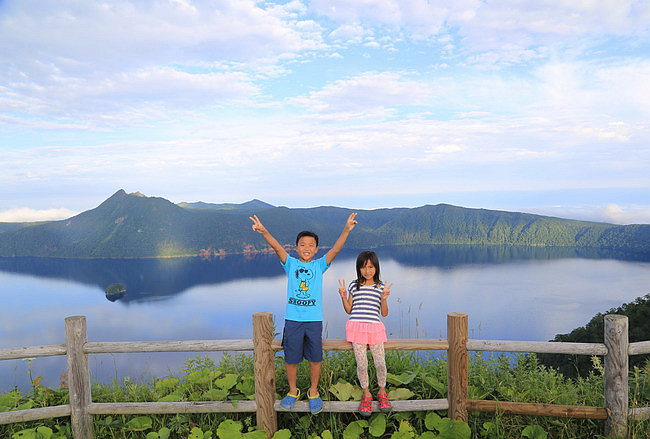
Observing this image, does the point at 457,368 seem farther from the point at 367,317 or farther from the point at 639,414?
the point at 639,414

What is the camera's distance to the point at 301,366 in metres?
5.71

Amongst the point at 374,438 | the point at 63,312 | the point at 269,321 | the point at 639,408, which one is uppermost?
the point at 269,321

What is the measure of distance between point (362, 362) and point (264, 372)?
3.78ft

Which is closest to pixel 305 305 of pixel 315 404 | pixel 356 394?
pixel 315 404

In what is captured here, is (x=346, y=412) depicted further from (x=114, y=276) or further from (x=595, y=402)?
(x=114, y=276)

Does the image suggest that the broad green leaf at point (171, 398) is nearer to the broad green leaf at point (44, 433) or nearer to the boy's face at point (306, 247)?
the broad green leaf at point (44, 433)

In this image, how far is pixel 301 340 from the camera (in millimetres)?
4836

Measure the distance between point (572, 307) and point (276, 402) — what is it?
9707 centimetres

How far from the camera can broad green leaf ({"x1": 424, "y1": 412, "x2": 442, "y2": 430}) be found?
16.2 ft

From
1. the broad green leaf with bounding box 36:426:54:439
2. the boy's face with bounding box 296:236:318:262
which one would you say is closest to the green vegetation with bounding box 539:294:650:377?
the boy's face with bounding box 296:236:318:262

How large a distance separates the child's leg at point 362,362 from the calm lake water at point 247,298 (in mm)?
31975

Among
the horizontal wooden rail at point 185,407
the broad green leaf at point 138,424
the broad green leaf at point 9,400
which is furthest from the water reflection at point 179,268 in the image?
the horizontal wooden rail at point 185,407

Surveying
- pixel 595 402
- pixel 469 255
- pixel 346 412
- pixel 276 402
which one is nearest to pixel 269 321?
pixel 276 402

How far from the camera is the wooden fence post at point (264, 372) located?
5.01 m
